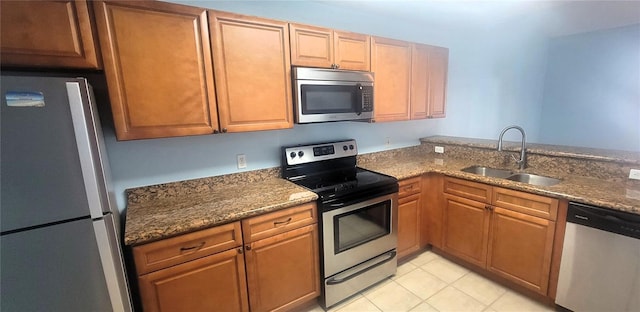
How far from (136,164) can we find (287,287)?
1.33m

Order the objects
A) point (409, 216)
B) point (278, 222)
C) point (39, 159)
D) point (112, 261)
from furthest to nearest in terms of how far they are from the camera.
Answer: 1. point (409, 216)
2. point (278, 222)
3. point (112, 261)
4. point (39, 159)

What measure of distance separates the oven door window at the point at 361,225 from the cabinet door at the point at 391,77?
0.84 meters

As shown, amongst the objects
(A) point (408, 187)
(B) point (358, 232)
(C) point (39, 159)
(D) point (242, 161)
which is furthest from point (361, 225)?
(C) point (39, 159)

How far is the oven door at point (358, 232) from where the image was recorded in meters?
1.93

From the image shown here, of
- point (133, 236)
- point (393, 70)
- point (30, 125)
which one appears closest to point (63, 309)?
point (133, 236)

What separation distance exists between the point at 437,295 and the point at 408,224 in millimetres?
618

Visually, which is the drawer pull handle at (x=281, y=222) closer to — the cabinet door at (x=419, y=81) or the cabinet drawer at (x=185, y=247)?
the cabinet drawer at (x=185, y=247)

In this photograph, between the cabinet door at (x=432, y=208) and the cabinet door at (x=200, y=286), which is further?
the cabinet door at (x=432, y=208)

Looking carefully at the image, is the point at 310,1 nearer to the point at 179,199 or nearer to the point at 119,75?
the point at 119,75

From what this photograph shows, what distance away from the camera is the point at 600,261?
1.69 m

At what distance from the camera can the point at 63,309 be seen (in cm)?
112

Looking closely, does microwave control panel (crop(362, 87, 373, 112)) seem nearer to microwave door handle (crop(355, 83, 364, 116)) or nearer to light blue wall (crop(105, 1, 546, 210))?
microwave door handle (crop(355, 83, 364, 116))

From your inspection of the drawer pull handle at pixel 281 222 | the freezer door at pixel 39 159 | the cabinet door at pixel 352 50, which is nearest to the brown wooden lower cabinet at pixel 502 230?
the cabinet door at pixel 352 50

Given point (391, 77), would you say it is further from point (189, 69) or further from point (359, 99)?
point (189, 69)
